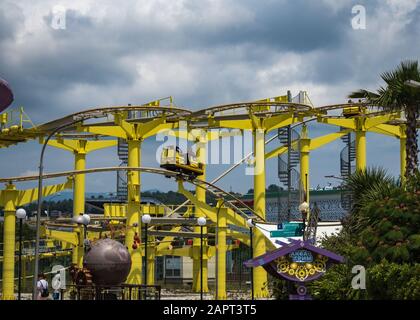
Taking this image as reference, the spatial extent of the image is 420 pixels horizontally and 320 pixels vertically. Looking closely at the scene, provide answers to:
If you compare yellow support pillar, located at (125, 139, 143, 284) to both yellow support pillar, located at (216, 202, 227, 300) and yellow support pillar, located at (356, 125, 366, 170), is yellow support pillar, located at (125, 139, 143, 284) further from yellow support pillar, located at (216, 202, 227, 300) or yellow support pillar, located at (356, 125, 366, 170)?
yellow support pillar, located at (356, 125, 366, 170)

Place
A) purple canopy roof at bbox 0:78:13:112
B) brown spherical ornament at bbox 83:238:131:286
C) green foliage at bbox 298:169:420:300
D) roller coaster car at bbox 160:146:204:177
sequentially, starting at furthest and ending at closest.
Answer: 1. roller coaster car at bbox 160:146:204:177
2. brown spherical ornament at bbox 83:238:131:286
3. green foliage at bbox 298:169:420:300
4. purple canopy roof at bbox 0:78:13:112

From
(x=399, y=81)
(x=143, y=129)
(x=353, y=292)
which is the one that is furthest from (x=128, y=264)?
(x=143, y=129)

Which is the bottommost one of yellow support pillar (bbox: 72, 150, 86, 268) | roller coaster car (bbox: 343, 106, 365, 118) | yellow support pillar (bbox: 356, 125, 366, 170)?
yellow support pillar (bbox: 72, 150, 86, 268)

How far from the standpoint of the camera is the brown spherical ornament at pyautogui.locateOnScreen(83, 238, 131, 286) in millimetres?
31938

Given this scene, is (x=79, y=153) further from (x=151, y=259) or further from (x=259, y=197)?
(x=259, y=197)

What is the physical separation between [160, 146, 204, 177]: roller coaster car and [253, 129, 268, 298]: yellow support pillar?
7693 millimetres

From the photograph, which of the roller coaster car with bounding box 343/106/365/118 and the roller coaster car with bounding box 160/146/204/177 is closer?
the roller coaster car with bounding box 160/146/204/177

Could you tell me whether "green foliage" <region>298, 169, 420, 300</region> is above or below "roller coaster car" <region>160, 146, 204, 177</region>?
below

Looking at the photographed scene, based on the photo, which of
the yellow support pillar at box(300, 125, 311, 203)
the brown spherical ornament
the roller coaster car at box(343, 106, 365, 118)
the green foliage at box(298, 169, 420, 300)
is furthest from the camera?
the yellow support pillar at box(300, 125, 311, 203)

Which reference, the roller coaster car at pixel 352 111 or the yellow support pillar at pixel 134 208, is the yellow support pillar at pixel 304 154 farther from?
the yellow support pillar at pixel 134 208

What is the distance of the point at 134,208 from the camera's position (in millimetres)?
56625

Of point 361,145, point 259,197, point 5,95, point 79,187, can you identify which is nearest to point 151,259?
point 79,187

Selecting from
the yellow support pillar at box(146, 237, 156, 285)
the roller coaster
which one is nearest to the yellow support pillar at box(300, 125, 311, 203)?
the roller coaster

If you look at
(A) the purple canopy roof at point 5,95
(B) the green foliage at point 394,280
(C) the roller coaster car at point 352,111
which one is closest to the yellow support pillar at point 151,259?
(C) the roller coaster car at point 352,111
